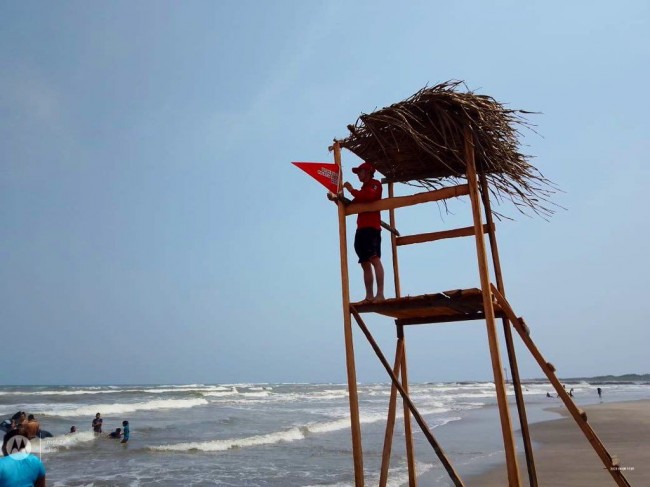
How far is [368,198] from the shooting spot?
6.01m

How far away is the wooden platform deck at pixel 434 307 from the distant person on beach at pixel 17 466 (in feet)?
10.6

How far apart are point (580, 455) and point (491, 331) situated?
1203cm

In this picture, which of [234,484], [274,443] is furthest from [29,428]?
[274,443]

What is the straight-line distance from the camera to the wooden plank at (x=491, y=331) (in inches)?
181

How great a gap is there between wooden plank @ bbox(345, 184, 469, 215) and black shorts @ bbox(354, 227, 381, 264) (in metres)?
0.31

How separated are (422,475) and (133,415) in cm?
2522

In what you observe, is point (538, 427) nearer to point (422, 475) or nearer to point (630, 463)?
point (630, 463)

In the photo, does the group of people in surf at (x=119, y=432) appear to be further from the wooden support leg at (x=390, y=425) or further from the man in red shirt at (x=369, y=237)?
the man in red shirt at (x=369, y=237)

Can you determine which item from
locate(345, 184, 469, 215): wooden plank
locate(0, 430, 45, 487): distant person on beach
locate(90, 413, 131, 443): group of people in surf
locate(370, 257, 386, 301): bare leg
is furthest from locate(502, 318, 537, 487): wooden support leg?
locate(90, 413, 131, 443): group of people in surf

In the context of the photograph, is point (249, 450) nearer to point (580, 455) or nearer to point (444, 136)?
point (580, 455)

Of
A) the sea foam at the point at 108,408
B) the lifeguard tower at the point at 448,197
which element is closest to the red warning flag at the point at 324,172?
the lifeguard tower at the point at 448,197

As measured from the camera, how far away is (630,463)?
42.1 ft

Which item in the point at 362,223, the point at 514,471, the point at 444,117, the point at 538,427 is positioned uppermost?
the point at 444,117

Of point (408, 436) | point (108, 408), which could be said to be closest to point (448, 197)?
point (408, 436)
